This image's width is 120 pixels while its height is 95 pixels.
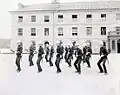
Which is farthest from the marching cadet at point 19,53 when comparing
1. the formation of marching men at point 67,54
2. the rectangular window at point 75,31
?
the rectangular window at point 75,31

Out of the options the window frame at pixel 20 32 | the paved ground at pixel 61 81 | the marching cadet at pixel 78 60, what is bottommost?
the paved ground at pixel 61 81

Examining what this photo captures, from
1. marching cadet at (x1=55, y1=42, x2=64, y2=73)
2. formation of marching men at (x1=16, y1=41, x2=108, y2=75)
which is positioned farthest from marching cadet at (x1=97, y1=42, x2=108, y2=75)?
marching cadet at (x1=55, y1=42, x2=64, y2=73)

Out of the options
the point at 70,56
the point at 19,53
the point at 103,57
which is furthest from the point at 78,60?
the point at 19,53

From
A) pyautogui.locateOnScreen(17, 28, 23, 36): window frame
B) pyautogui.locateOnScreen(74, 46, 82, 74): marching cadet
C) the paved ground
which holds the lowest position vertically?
the paved ground

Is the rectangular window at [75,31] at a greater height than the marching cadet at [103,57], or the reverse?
the rectangular window at [75,31]

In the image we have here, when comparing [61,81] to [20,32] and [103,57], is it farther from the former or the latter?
[20,32]

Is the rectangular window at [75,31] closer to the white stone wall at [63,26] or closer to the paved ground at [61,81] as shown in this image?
the white stone wall at [63,26]

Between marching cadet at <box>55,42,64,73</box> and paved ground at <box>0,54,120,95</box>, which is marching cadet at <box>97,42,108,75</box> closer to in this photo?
paved ground at <box>0,54,120,95</box>

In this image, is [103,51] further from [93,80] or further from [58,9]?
[58,9]
